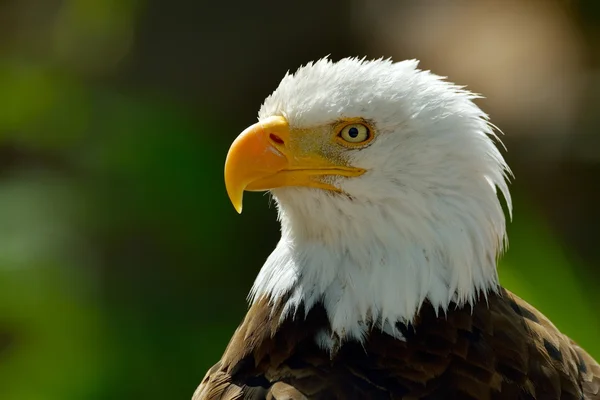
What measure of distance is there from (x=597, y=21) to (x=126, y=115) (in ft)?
12.3

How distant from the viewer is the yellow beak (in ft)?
8.14

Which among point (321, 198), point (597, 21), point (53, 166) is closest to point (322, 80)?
point (321, 198)

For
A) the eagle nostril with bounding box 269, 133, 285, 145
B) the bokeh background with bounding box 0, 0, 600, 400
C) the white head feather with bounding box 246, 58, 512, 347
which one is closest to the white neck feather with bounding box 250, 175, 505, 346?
the white head feather with bounding box 246, 58, 512, 347

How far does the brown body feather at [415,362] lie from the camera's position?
2262mm

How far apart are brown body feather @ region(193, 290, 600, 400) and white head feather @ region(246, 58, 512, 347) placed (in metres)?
0.05

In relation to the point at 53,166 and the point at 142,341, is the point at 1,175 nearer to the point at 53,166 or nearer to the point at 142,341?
the point at 53,166

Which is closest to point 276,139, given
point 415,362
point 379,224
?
point 379,224

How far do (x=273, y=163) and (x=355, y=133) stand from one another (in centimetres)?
25

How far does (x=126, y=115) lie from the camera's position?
537 centimetres

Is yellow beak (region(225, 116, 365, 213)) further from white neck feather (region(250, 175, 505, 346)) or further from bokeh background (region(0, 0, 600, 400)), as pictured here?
bokeh background (region(0, 0, 600, 400))

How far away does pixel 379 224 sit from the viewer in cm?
247

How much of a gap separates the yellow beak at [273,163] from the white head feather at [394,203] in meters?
0.04

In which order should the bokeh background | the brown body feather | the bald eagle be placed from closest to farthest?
the brown body feather, the bald eagle, the bokeh background

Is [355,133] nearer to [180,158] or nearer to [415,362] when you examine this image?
[415,362]
